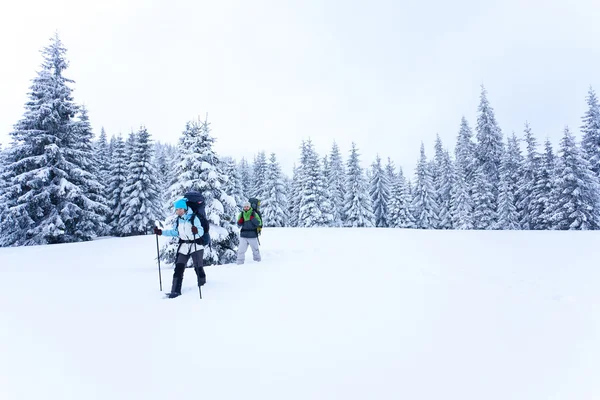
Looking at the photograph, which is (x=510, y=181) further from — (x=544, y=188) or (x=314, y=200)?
(x=314, y=200)

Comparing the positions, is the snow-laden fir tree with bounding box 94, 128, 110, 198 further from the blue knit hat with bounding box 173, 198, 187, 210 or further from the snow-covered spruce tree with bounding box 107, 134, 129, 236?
the blue knit hat with bounding box 173, 198, 187, 210

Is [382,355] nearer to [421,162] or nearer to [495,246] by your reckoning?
[495,246]

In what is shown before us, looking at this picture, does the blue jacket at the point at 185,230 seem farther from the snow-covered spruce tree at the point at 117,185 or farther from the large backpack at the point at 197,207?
the snow-covered spruce tree at the point at 117,185

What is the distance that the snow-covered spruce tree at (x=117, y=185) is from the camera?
33188mm

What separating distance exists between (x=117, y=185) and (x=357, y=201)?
95.0 feet

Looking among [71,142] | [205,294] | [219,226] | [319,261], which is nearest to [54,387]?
[205,294]

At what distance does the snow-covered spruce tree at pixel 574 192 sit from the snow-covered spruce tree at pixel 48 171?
40.1 meters

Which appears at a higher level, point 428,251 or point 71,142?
point 71,142

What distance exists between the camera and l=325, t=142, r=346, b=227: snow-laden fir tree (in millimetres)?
45719

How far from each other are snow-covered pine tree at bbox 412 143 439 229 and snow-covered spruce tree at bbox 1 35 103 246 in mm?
41349

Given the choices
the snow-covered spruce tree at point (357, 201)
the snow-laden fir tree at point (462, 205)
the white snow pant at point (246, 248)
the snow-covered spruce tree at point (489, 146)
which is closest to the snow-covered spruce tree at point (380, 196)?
the snow-covered spruce tree at point (357, 201)

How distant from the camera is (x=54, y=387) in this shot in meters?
3.08

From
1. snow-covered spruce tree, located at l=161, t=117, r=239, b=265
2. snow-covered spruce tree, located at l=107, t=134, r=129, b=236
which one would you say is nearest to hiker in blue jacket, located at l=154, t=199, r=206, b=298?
snow-covered spruce tree, located at l=161, t=117, r=239, b=265

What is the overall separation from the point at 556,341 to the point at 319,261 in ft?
20.4
